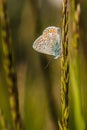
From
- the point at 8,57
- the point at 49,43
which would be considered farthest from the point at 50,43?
the point at 8,57

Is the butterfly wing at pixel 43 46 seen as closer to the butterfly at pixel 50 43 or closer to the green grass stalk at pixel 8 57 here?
the butterfly at pixel 50 43

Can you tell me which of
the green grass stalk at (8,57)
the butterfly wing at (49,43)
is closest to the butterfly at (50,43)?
the butterfly wing at (49,43)

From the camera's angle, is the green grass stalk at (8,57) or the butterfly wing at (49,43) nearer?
the green grass stalk at (8,57)

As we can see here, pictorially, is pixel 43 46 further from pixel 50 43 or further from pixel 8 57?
pixel 8 57

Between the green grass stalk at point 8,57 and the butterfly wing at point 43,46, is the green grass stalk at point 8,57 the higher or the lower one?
the higher one

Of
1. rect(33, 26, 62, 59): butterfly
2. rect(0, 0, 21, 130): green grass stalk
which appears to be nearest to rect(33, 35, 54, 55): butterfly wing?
rect(33, 26, 62, 59): butterfly

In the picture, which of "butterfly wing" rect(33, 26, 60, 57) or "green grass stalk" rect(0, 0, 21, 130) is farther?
"butterfly wing" rect(33, 26, 60, 57)

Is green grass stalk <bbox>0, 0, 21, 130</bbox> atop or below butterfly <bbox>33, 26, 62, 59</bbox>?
atop

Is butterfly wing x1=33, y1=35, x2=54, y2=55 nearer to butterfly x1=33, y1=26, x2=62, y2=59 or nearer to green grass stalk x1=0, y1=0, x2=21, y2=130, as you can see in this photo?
butterfly x1=33, y1=26, x2=62, y2=59

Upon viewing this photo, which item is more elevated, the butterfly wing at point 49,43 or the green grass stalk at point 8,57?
the green grass stalk at point 8,57

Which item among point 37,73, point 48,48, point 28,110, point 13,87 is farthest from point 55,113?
point 13,87

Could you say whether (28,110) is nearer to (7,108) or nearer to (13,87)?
(7,108)
